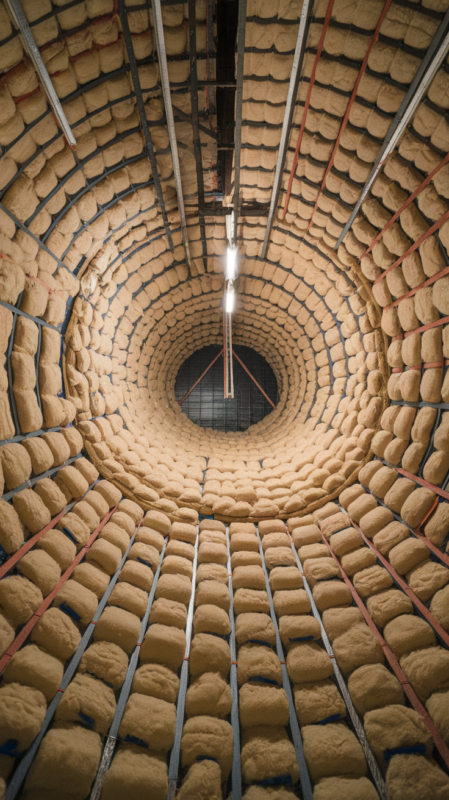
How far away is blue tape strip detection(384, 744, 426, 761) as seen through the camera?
2.26m

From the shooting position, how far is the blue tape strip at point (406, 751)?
226cm

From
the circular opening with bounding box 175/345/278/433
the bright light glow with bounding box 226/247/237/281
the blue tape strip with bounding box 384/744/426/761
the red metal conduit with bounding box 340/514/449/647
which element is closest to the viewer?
the blue tape strip with bounding box 384/744/426/761

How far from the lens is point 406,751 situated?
228cm

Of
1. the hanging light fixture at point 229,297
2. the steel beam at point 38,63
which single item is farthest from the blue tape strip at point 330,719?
the hanging light fixture at point 229,297

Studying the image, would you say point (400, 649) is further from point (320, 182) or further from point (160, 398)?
point (160, 398)

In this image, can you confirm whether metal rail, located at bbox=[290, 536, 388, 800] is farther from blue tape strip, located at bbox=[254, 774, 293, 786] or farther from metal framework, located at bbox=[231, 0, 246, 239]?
metal framework, located at bbox=[231, 0, 246, 239]

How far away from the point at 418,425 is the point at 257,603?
2.51m

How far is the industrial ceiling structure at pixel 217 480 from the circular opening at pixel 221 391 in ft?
16.4

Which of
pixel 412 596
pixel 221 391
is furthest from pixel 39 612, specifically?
pixel 221 391

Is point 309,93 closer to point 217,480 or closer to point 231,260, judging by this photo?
point 231,260

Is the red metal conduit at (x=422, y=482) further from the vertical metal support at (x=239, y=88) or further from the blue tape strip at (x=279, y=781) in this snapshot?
the vertical metal support at (x=239, y=88)

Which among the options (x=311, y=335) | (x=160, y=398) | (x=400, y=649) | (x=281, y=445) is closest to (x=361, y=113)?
(x=311, y=335)

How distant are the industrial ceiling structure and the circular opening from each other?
5.00 meters

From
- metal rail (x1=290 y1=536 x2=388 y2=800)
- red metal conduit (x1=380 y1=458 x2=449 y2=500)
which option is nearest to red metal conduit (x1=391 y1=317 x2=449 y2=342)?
red metal conduit (x1=380 y1=458 x2=449 y2=500)
